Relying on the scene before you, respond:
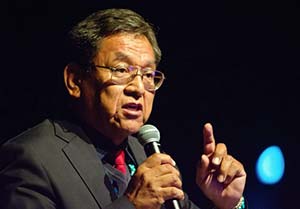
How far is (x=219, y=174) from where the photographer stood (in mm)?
2004

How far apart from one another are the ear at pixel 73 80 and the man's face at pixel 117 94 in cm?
3

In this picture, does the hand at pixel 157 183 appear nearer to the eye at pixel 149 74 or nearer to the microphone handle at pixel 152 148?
the microphone handle at pixel 152 148

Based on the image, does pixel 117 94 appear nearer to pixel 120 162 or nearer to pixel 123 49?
pixel 123 49

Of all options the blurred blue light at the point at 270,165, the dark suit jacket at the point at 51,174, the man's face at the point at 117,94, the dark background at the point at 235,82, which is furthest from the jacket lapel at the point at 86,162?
the blurred blue light at the point at 270,165

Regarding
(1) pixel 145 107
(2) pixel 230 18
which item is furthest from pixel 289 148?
(1) pixel 145 107

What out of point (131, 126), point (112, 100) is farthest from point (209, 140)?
point (112, 100)

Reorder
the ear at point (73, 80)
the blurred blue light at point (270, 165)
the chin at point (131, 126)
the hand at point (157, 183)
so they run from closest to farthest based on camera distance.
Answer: the hand at point (157, 183) → the chin at point (131, 126) → the ear at point (73, 80) → the blurred blue light at point (270, 165)

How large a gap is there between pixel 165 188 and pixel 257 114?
1836mm

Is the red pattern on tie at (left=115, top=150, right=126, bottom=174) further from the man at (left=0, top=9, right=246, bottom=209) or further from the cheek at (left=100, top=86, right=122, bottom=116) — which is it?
the cheek at (left=100, top=86, right=122, bottom=116)

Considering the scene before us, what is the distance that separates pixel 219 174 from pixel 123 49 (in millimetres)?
631

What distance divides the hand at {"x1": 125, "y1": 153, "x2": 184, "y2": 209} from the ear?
1.95 feet

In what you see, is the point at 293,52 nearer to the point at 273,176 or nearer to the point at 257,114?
the point at 257,114

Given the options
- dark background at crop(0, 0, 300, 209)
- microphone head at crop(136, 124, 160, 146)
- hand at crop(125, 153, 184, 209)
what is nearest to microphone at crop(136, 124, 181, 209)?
microphone head at crop(136, 124, 160, 146)

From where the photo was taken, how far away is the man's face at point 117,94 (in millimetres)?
1963
